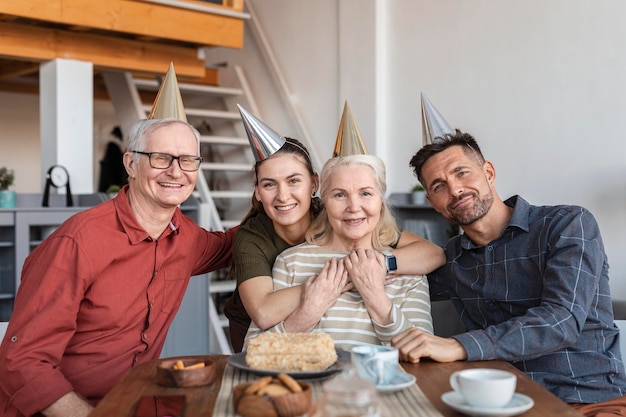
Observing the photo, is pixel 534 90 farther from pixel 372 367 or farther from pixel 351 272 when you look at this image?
pixel 372 367

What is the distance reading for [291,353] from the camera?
164 cm

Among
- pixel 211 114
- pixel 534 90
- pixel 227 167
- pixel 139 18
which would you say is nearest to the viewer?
pixel 534 90

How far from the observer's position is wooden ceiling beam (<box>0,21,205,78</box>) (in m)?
5.04

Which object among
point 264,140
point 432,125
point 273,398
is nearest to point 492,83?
point 432,125

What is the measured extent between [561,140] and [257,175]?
2551 mm

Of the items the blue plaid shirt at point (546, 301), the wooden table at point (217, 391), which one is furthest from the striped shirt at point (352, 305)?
the wooden table at point (217, 391)

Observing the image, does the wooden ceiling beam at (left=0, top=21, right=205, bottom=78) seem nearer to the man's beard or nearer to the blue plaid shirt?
the man's beard

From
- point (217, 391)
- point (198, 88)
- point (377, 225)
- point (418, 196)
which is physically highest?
point (198, 88)

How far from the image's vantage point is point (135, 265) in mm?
2236

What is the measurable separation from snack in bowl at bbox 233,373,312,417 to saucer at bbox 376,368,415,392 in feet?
0.62

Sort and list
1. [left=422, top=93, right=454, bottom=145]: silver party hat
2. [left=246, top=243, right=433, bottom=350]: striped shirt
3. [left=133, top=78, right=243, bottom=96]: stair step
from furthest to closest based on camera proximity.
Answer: [left=133, top=78, right=243, bottom=96]: stair step
[left=422, top=93, right=454, bottom=145]: silver party hat
[left=246, top=243, right=433, bottom=350]: striped shirt

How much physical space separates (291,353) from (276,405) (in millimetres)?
303

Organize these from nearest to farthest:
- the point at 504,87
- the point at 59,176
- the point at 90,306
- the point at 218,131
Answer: the point at 90,306 → the point at 504,87 → the point at 59,176 → the point at 218,131

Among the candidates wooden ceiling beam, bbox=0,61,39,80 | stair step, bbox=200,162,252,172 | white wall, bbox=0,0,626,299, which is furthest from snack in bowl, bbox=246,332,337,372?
wooden ceiling beam, bbox=0,61,39,80
